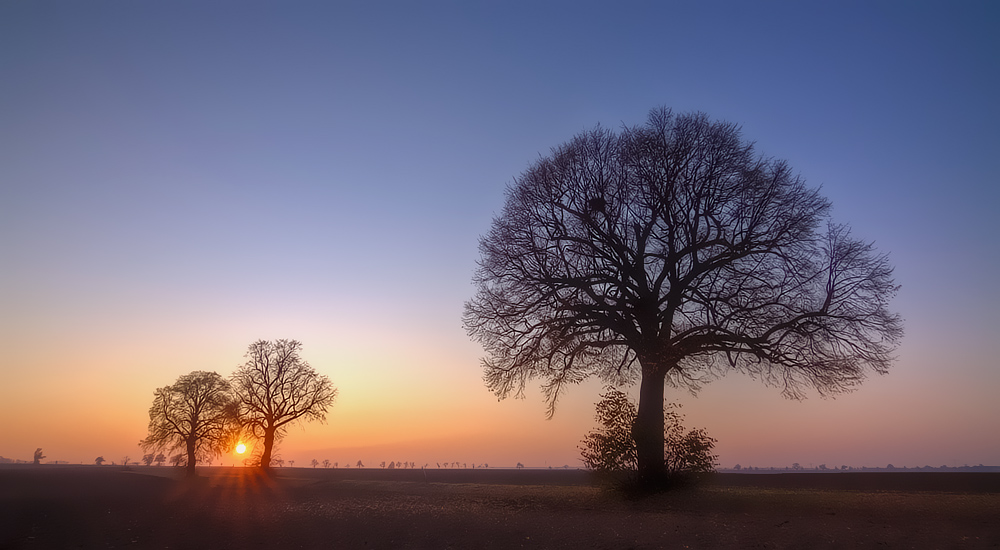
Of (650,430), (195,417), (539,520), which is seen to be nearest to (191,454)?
(195,417)

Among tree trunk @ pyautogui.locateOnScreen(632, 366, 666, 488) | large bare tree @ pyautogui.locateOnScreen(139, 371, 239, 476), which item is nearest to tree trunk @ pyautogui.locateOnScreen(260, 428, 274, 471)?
large bare tree @ pyautogui.locateOnScreen(139, 371, 239, 476)

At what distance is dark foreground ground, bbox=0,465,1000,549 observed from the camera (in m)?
10.5

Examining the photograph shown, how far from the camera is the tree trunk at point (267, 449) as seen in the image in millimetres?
42750

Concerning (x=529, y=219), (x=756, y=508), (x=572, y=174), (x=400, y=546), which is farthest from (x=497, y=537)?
(x=572, y=174)

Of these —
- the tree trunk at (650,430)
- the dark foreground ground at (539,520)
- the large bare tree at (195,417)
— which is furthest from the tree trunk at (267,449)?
the tree trunk at (650,430)

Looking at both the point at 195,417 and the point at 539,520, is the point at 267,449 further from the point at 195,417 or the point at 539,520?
the point at 539,520

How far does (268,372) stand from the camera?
144 ft

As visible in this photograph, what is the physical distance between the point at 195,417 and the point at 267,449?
7569 mm

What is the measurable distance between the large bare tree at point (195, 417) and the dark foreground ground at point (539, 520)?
2843cm

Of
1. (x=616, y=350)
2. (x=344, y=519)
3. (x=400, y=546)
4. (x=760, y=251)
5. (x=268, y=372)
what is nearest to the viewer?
(x=400, y=546)

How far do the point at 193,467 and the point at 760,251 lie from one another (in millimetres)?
46176

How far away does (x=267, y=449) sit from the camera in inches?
1692

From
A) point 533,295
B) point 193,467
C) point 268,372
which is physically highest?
point 533,295

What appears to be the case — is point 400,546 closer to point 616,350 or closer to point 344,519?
point 344,519
